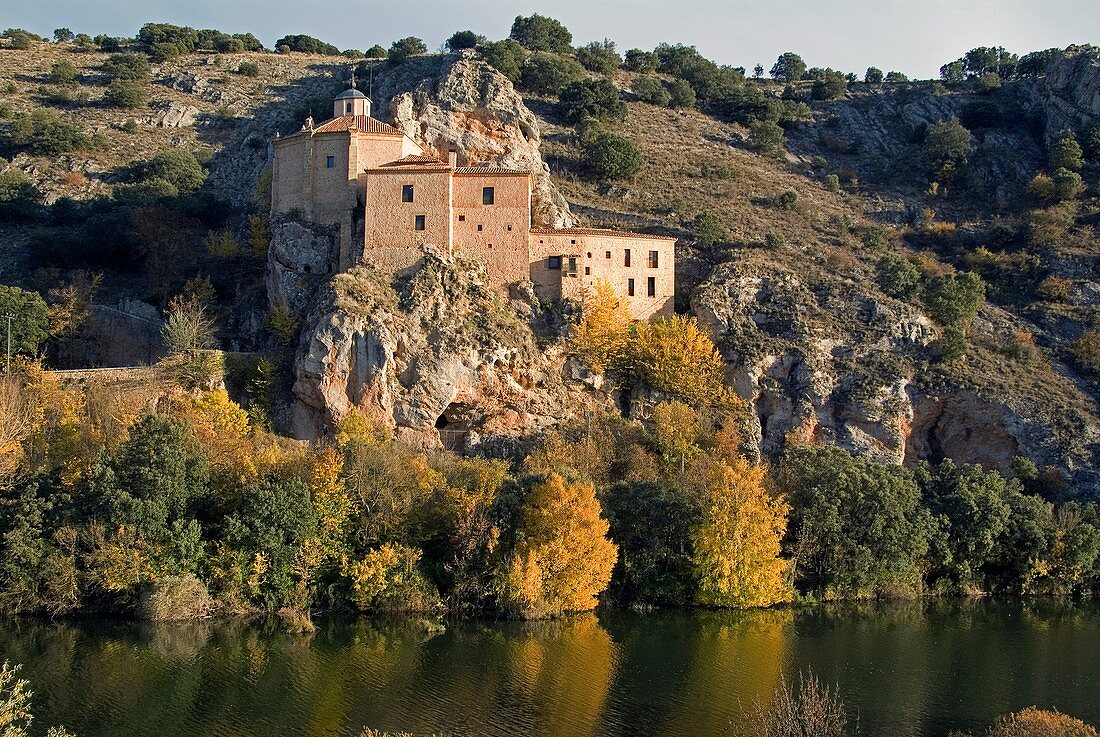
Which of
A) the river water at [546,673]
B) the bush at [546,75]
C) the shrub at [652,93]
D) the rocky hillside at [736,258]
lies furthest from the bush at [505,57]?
the river water at [546,673]

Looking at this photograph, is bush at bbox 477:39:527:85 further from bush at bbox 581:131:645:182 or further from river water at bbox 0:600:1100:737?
river water at bbox 0:600:1100:737

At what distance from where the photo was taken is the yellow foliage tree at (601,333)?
190 feet

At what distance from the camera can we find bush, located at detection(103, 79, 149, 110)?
86812 millimetres

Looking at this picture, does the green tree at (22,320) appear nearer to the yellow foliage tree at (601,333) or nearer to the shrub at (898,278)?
the yellow foliage tree at (601,333)

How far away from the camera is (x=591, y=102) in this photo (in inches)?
3302

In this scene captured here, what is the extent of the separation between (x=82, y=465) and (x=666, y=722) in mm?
25649

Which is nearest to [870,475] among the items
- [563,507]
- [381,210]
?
[563,507]

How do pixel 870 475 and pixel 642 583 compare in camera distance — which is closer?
pixel 642 583

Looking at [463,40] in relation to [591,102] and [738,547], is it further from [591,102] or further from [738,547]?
[738,547]

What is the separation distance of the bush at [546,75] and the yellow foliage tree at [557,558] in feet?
163

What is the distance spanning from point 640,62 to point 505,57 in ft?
60.8

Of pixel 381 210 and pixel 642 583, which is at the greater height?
pixel 381 210

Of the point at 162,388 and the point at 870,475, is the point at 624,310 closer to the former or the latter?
the point at 870,475

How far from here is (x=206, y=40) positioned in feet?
329
